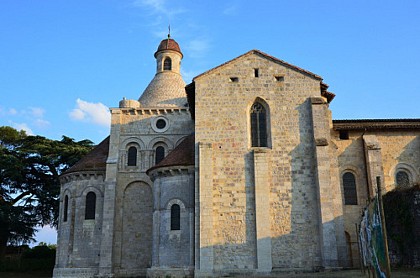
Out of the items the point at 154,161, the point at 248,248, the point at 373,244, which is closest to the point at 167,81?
the point at 154,161

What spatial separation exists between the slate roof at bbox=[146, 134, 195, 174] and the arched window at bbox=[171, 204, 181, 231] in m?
2.52

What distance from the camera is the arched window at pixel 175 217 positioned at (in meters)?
24.2

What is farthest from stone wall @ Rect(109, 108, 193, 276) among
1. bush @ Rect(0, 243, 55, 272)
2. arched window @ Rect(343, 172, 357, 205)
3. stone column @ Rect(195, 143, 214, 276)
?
arched window @ Rect(343, 172, 357, 205)

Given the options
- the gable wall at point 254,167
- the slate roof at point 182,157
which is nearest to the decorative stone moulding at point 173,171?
the slate roof at point 182,157

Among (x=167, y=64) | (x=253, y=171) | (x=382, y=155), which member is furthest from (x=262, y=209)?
(x=167, y=64)

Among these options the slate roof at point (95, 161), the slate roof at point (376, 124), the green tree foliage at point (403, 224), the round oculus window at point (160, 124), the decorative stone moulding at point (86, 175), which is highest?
the round oculus window at point (160, 124)

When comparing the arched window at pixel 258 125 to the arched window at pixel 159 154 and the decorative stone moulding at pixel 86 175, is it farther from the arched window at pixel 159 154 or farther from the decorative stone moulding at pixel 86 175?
the decorative stone moulding at pixel 86 175

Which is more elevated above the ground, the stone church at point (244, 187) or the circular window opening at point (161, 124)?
the circular window opening at point (161, 124)

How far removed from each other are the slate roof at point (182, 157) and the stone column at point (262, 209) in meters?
3.93

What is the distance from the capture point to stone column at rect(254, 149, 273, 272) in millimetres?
22156

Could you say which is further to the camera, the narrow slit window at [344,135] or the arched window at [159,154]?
the arched window at [159,154]

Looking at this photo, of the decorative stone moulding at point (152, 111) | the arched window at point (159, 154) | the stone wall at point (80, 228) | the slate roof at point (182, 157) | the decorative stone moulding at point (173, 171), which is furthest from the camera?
the decorative stone moulding at point (152, 111)

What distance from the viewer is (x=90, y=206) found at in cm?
2888

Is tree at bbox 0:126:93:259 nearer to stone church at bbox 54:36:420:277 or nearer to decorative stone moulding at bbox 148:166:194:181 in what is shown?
stone church at bbox 54:36:420:277
